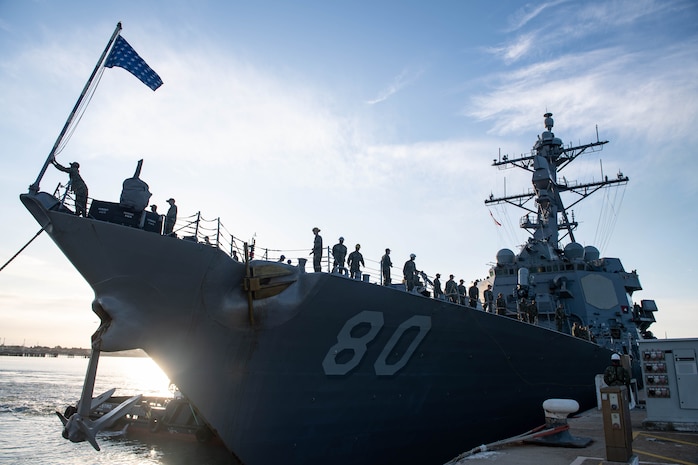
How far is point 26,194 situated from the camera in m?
6.02

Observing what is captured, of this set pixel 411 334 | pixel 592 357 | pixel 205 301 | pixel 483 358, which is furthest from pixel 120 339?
pixel 592 357

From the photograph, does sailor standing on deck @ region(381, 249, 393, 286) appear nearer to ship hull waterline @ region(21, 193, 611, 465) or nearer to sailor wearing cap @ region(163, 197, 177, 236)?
ship hull waterline @ region(21, 193, 611, 465)

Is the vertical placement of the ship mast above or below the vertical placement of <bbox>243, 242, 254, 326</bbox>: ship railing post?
above

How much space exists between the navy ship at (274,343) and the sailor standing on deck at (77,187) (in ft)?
0.32

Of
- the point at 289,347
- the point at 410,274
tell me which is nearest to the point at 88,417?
the point at 289,347

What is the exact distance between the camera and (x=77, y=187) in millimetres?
6480

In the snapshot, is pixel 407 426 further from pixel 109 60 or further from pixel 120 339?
pixel 109 60

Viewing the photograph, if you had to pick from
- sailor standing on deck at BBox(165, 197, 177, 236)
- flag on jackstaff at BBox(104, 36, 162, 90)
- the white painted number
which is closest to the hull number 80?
the white painted number

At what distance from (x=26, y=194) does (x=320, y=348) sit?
4.61 metres

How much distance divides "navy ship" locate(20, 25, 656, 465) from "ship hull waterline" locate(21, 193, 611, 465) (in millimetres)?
18

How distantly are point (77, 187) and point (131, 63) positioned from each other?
2093mm

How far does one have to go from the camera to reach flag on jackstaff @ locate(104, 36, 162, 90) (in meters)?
6.98

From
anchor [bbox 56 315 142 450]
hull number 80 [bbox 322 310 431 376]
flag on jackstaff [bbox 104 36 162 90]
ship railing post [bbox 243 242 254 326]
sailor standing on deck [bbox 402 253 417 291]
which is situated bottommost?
anchor [bbox 56 315 142 450]

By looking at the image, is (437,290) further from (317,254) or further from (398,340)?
(317,254)
